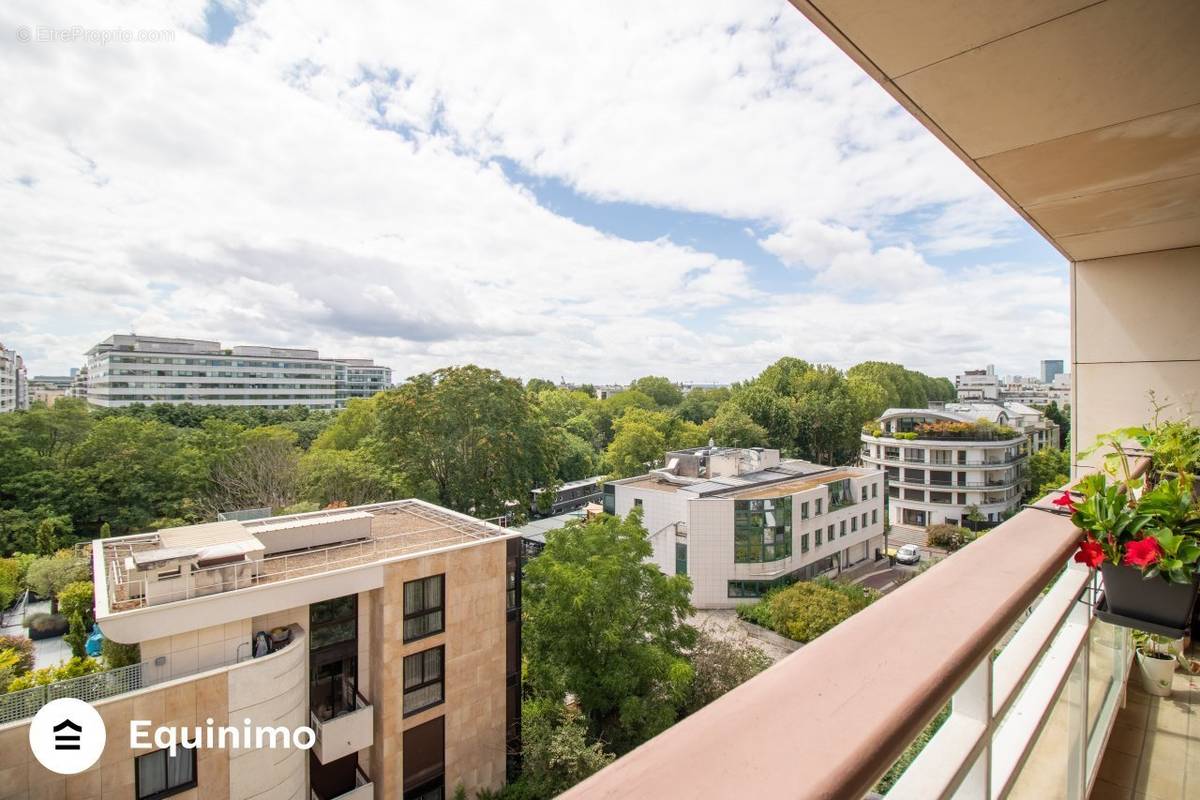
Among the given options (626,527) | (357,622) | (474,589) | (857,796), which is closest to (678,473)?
(626,527)

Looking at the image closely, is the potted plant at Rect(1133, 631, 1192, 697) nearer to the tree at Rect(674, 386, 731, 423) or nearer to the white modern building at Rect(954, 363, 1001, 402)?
the tree at Rect(674, 386, 731, 423)

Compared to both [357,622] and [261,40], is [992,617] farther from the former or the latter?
[261,40]

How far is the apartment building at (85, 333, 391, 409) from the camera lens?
34031 mm

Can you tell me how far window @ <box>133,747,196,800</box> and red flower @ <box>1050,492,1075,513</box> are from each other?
6.34m

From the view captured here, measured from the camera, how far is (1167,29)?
110 centimetres

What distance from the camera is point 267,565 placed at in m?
6.20

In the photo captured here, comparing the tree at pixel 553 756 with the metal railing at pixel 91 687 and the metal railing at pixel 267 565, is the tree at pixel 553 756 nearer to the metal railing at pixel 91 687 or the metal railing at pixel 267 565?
the metal railing at pixel 267 565

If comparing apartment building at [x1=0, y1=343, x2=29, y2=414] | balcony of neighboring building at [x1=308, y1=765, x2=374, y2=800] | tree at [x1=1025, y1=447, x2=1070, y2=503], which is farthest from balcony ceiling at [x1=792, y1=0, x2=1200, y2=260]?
apartment building at [x1=0, y1=343, x2=29, y2=414]

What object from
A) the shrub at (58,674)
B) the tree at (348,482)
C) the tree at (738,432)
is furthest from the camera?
the tree at (738,432)

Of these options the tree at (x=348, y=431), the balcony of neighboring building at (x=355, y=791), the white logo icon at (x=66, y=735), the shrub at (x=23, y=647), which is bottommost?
the balcony of neighboring building at (x=355, y=791)

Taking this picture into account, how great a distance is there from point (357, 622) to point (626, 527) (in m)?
4.13

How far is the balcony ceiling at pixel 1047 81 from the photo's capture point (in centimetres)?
106

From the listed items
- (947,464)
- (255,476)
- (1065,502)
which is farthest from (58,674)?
(947,464)

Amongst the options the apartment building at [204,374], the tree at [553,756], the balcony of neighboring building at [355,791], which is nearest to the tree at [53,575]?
the balcony of neighboring building at [355,791]
